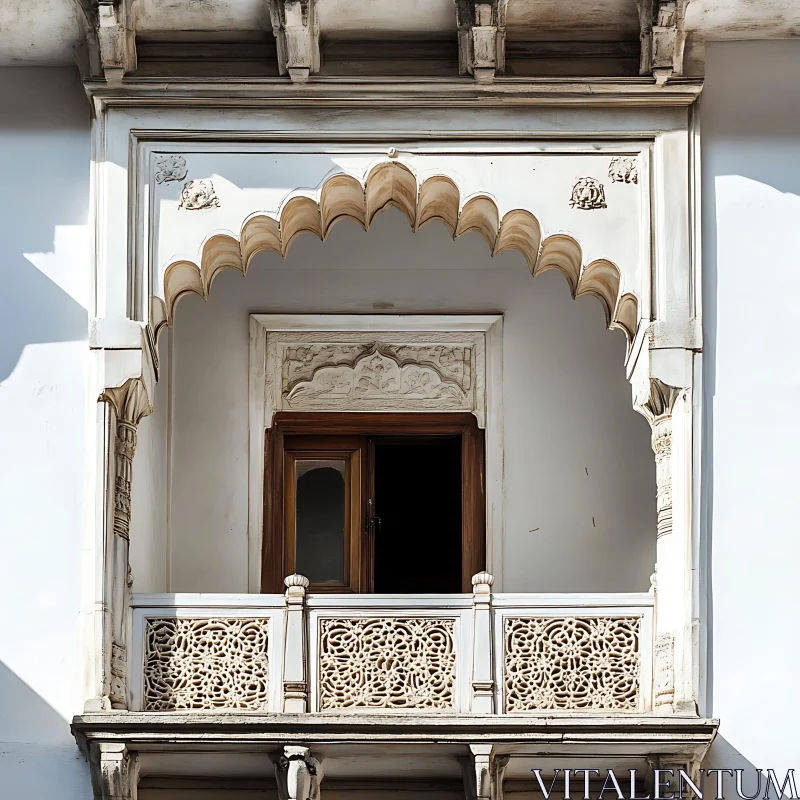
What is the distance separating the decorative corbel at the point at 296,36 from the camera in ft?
24.5

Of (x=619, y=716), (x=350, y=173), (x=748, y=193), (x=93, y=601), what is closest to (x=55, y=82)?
(x=350, y=173)

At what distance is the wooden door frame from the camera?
29.3 feet

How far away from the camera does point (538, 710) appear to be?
7.22 m

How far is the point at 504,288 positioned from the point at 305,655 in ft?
8.74

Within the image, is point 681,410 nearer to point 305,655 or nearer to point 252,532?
point 305,655

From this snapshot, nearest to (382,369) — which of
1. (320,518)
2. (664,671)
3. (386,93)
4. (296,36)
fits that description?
(320,518)

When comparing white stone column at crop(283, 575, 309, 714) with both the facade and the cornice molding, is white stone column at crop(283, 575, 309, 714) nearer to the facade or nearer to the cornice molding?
the facade

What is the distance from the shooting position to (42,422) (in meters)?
7.50

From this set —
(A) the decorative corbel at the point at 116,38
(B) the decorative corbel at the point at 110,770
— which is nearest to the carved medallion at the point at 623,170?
(A) the decorative corbel at the point at 116,38

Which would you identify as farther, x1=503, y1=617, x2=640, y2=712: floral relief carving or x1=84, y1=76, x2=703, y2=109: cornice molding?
x1=84, y1=76, x2=703, y2=109: cornice molding

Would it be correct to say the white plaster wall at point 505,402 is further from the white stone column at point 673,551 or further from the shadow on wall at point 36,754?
the shadow on wall at point 36,754

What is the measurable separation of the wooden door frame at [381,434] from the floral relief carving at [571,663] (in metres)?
1.62

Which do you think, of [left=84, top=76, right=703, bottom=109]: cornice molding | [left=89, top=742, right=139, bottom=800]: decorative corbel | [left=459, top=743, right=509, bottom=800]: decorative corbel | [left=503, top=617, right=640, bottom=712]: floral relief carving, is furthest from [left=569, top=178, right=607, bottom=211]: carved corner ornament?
[left=89, top=742, right=139, bottom=800]: decorative corbel

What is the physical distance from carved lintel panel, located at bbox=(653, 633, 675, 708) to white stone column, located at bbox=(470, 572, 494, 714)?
0.68 m
